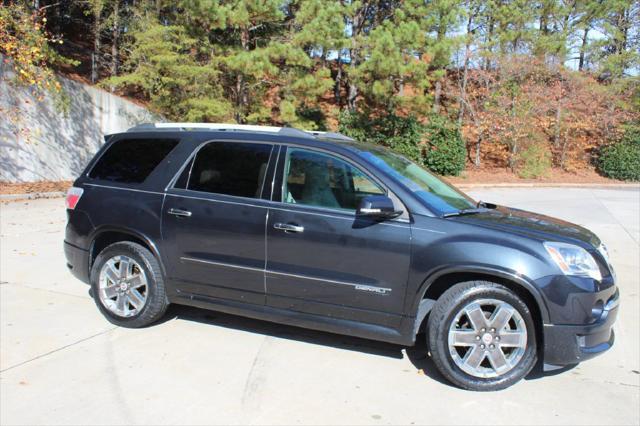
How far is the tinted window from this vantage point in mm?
4356

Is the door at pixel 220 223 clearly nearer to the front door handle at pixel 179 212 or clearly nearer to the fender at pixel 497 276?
the front door handle at pixel 179 212

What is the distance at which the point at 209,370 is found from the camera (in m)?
3.96

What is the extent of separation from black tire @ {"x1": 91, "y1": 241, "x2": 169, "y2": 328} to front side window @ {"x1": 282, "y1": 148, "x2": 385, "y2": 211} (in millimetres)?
1372

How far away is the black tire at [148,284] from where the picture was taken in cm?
460

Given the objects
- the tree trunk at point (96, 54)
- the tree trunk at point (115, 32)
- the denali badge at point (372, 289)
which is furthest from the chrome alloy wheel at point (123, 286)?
the tree trunk at point (96, 54)

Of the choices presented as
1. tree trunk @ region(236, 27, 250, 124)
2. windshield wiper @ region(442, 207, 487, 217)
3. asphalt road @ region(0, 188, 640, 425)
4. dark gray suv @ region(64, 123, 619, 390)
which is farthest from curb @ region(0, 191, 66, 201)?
windshield wiper @ region(442, 207, 487, 217)

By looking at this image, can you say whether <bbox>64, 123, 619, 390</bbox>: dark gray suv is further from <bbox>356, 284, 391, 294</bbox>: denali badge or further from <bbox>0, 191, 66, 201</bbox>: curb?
<bbox>0, 191, 66, 201</bbox>: curb

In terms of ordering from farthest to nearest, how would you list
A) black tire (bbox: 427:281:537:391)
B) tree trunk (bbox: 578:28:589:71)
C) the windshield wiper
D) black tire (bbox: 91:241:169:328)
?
tree trunk (bbox: 578:28:589:71) < black tire (bbox: 91:241:169:328) < the windshield wiper < black tire (bbox: 427:281:537:391)

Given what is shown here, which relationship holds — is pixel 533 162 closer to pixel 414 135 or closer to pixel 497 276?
pixel 414 135

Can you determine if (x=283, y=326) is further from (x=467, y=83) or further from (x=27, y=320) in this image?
(x=467, y=83)

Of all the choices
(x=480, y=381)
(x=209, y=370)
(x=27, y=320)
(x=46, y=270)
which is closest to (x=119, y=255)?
(x=27, y=320)

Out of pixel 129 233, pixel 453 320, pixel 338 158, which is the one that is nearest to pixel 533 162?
pixel 338 158

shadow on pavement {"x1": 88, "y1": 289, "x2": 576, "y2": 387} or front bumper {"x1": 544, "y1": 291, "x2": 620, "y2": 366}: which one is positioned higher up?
front bumper {"x1": 544, "y1": 291, "x2": 620, "y2": 366}

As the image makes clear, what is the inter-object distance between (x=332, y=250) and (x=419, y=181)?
1.00 metres
